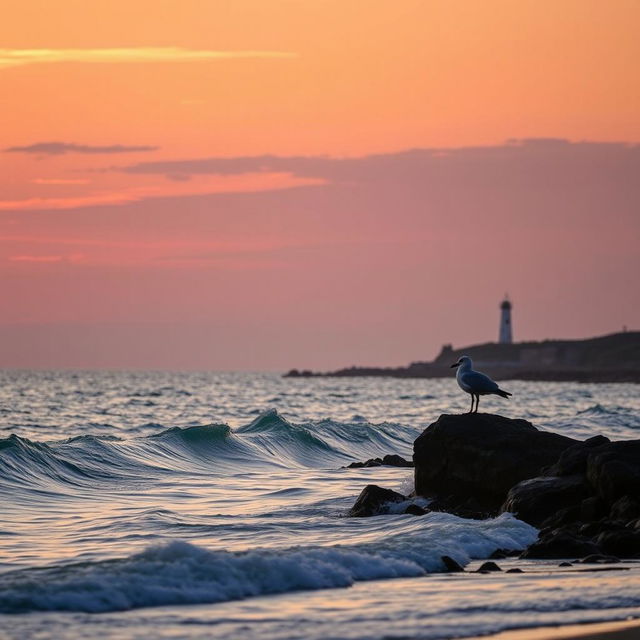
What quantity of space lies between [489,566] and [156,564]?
3.54 m

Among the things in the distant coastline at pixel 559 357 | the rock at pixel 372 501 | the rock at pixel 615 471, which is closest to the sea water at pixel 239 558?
the rock at pixel 372 501

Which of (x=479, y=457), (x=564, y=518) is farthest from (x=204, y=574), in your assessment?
(x=479, y=457)

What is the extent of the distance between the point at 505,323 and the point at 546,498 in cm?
17438

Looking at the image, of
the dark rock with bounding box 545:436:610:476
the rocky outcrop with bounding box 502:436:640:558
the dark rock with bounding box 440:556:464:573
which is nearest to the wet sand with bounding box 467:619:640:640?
the dark rock with bounding box 440:556:464:573

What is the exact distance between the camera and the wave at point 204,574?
1157 cm

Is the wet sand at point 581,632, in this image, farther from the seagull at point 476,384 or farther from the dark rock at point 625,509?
the seagull at point 476,384

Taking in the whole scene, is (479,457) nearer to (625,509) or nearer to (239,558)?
(625,509)

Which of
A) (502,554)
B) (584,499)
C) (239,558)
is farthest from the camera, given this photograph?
(584,499)

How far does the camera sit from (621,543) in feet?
46.5

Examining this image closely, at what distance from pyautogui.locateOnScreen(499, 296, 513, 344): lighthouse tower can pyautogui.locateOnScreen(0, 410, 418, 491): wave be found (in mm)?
146301

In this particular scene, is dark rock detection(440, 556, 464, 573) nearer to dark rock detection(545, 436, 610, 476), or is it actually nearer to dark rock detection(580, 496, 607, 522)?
dark rock detection(580, 496, 607, 522)

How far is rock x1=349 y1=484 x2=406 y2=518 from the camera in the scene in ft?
59.2

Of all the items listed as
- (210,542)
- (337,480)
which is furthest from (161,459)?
(210,542)

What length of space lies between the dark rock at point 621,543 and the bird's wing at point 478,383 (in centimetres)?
661
